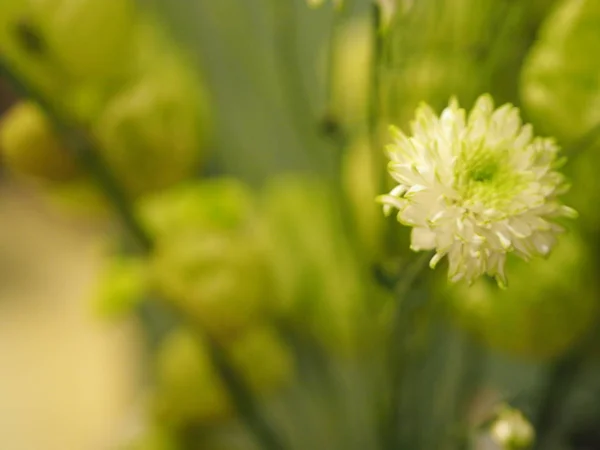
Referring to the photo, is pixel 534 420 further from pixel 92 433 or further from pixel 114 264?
pixel 92 433

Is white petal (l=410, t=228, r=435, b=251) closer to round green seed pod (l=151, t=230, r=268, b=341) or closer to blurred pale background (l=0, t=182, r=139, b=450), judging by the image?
round green seed pod (l=151, t=230, r=268, b=341)

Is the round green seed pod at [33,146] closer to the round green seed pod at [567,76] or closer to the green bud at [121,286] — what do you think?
the green bud at [121,286]

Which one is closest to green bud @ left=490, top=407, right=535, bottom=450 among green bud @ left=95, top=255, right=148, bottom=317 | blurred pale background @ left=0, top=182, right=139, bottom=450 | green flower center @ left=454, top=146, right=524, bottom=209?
green flower center @ left=454, top=146, right=524, bottom=209

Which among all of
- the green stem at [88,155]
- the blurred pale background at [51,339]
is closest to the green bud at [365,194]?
the green stem at [88,155]

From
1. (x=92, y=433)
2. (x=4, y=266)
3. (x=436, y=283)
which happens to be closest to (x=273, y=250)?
(x=436, y=283)

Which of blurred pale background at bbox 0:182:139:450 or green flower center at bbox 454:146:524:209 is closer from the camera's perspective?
green flower center at bbox 454:146:524:209

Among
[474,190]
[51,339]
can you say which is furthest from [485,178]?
[51,339]

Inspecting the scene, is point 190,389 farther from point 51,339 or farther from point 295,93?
point 51,339

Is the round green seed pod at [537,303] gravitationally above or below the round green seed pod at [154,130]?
below
